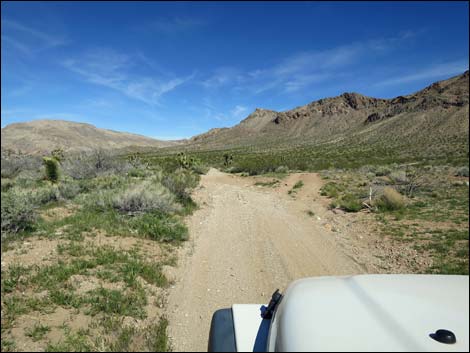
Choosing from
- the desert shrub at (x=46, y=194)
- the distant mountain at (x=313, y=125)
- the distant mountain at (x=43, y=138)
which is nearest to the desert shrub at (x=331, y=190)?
the desert shrub at (x=46, y=194)

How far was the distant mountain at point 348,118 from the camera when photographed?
235 ft

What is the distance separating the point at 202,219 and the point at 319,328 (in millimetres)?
8033

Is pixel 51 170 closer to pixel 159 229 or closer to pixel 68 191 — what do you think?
pixel 68 191

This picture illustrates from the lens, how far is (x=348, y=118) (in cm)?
12569

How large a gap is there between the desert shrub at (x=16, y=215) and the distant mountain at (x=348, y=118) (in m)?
71.1

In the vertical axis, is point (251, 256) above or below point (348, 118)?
below

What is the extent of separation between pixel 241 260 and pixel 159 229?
7.58 ft

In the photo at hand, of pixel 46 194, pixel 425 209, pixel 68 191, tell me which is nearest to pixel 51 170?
pixel 68 191

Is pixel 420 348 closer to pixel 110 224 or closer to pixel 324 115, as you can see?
pixel 110 224

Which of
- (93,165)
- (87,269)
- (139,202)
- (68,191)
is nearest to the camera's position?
(87,269)

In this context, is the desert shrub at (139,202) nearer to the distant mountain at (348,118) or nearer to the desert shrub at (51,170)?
the desert shrub at (51,170)

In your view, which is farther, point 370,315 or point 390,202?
point 390,202

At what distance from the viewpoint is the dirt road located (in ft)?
13.3

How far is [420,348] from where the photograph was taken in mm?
1338
